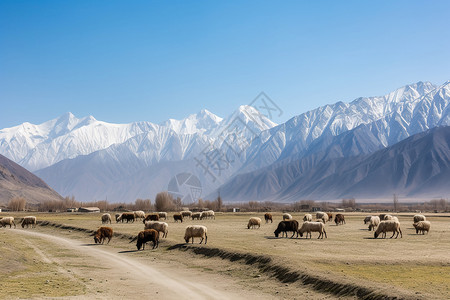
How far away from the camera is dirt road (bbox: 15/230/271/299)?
24234 mm

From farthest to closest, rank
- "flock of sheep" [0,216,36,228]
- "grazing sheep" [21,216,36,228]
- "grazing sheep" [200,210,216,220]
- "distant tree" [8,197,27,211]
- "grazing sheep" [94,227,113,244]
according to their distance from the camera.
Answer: "distant tree" [8,197,27,211] < "grazing sheep" [200,210,216,220] < "grazing sheep" [21,216,36,228] < "flock of sheep" [0,216,36,228] < "grazing sheep" [94,227,113,244]

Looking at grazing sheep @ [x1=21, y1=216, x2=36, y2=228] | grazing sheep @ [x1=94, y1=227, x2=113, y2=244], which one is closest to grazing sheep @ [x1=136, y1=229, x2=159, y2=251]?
grazing sheep @ [x1=94, y1=227, x2=113, y2=244]

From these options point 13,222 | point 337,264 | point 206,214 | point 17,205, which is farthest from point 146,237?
point 17,205

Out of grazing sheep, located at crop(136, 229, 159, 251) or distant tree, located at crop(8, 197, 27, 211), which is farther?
distant tree, located at crop(8, 197, 27, 211)

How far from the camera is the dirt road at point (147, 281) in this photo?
24234 millimetres

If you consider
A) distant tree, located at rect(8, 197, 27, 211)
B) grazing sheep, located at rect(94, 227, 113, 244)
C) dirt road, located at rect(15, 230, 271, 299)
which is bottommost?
dirt road, located at rect(15, 230, 271, 299)

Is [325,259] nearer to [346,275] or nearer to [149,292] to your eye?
[346,275]

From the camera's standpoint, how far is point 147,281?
90.8ft

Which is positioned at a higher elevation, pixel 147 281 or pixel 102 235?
pixel 102 235

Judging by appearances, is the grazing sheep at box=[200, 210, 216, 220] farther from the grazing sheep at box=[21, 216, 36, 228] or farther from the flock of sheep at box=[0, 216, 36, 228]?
the flock of sheep at box=[0, 216, 36, 228]

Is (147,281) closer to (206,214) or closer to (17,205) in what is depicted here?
(206,214)

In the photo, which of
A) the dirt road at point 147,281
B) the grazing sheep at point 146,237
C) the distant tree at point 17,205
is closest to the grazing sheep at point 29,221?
the grazing sheep at point 146,237

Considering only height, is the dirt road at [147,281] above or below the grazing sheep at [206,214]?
below

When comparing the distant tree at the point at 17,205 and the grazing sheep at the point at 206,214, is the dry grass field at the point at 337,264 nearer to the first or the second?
the grazing sheep at the point at 206,214
